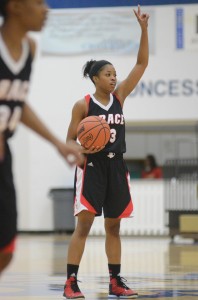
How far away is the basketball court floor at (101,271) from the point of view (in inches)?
253

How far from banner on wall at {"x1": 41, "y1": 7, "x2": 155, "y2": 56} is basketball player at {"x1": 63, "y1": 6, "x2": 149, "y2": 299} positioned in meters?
10.2

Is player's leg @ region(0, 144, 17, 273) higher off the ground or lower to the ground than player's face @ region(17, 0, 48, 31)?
lower

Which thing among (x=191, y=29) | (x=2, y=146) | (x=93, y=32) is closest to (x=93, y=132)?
(x=2, y=146)

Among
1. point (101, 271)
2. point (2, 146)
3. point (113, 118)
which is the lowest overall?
point (101, 271)

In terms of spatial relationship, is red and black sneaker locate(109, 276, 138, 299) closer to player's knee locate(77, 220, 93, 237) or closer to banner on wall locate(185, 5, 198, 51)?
player's knee locate(77, 220, 93, 237)

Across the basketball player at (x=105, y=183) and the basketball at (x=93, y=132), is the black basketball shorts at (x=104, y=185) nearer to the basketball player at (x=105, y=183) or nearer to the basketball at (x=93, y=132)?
the basketball player at (x=105, y=183)

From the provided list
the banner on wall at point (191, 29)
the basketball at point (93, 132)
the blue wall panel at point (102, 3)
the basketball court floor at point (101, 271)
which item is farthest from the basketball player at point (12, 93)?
the banner on wall at point (191, 29)

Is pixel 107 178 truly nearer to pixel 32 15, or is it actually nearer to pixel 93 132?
pixel 93 132

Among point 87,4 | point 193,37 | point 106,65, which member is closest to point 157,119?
point 193,37

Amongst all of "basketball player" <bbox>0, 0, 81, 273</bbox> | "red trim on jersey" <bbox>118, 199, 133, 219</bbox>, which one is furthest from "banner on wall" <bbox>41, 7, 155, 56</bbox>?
"basketball player" <bbox>0, 0, 81, 273</bbox>

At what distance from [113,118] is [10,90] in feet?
8.28

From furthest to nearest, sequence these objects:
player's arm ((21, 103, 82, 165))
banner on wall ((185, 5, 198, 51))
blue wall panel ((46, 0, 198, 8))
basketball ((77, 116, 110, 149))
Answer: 1. banner on wall ((185, 5, 198, 51))
2. blue wall panel ((46, 0, 198, 8))
3. basketball ((77, 116, 110, 149))
4. player's arm ((21, 103, 82, 165))

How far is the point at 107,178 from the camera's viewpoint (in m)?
6.18

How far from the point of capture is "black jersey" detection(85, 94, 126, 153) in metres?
6.12
